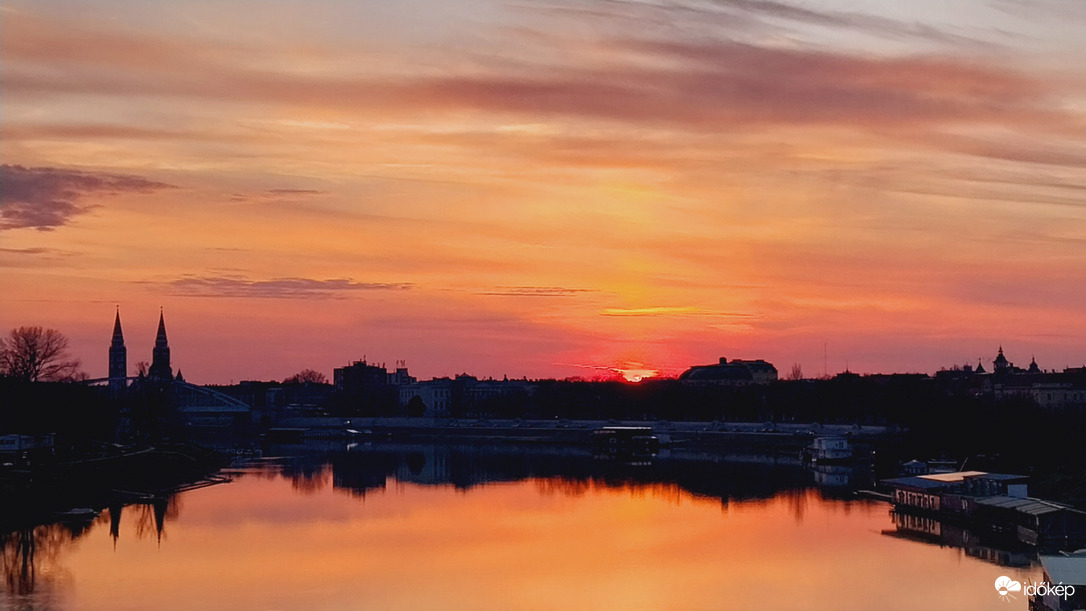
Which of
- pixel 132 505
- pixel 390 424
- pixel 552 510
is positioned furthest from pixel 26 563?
pixel 390 424

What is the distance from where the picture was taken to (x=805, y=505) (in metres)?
49.2

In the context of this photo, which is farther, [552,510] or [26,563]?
[552,510]

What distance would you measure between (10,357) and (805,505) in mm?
44252

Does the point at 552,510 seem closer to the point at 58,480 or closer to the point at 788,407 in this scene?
the point at 58,480
